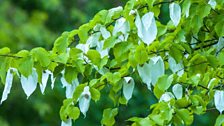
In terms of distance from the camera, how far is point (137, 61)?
144cm

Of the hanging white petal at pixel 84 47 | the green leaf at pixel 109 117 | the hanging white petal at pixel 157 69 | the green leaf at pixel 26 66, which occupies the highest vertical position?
the hanging white petal at pixel 84 47

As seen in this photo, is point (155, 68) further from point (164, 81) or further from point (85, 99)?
point (85, 99)

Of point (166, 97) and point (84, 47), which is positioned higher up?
point (84, 47)

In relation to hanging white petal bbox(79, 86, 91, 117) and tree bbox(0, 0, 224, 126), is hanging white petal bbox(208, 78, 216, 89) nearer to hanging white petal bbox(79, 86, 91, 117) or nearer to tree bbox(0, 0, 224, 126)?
tree bbox(0, 0, 224, 126)

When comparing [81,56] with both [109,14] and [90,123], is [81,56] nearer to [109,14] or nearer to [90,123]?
[109,14]

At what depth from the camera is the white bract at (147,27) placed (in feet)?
4.71

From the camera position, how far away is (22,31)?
205 inches

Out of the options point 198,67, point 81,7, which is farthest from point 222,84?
point 81,7

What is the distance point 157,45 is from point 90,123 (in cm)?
409

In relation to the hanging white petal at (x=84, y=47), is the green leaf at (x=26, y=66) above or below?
below

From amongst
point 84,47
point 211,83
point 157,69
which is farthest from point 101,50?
point 211,83

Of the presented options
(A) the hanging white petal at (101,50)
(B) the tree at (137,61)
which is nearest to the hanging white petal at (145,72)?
(B) the tree at (137,61)

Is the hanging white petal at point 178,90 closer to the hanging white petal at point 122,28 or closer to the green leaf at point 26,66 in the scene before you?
the hanging white petal at point 122,28

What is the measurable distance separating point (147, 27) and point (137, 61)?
0.24ft
